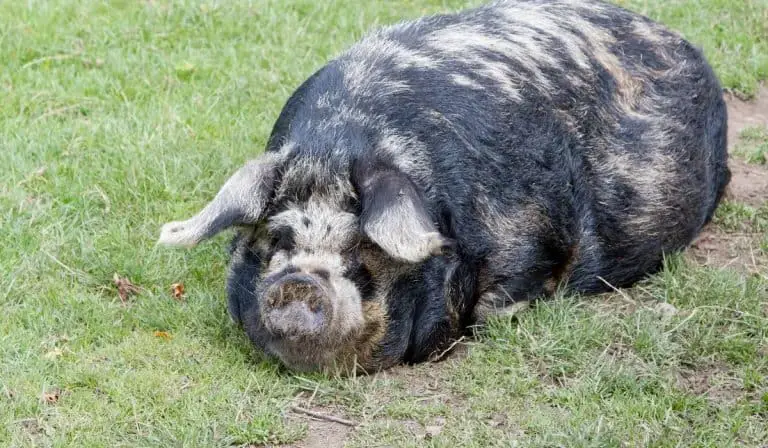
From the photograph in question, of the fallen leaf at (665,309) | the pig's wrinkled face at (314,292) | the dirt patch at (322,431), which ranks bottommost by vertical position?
the fallen leaf at (665,309)

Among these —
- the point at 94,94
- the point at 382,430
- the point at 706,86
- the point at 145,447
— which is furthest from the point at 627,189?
the point at 94,94

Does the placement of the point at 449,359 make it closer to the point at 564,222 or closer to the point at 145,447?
the point at 564,222

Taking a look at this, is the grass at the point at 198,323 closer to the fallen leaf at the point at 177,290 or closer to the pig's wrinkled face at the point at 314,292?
the fallen leaf at the point at 177,290

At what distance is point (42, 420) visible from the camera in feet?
15.8

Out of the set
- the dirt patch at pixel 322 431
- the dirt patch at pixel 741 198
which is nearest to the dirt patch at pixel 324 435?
the dirt patch at pixel 322 431

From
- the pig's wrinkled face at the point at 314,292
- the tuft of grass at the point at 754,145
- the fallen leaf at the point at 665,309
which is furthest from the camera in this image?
the tuft of grass at the point at 754,145

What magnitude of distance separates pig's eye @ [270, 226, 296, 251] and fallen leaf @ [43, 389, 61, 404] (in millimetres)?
1094

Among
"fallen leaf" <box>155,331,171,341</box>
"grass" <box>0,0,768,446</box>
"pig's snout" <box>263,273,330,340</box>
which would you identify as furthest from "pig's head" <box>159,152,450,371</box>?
"fallen leaf" <box>155,331,171,341</box>

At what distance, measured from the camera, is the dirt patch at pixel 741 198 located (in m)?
6.26

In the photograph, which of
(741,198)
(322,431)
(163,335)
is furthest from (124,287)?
(741,198)

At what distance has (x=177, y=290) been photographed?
5.91 meters

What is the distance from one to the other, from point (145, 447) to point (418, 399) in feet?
3.74

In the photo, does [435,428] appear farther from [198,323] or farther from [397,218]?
[198,323]

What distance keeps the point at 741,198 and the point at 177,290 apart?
10.7 ft
